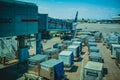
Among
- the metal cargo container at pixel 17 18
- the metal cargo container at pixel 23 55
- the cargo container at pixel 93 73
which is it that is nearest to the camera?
the cargo container at pixel 93 73

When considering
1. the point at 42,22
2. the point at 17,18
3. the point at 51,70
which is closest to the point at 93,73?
the point at 51,70

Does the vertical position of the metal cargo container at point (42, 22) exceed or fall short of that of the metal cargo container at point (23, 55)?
it exceeds it

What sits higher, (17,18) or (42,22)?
(17,18)

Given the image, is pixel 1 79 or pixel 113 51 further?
pixel 113 51

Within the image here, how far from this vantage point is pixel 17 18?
1733 cm

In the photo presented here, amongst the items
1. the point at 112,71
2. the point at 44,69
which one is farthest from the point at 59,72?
the point at 112,71

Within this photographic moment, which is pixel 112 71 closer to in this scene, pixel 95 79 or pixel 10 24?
pixel 95 79

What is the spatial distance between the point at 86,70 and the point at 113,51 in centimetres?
1150

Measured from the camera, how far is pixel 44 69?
1342 centimetres

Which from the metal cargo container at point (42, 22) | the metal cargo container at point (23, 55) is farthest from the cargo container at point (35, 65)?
the metal cargo container at point (42, 22)

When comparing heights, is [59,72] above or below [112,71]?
above

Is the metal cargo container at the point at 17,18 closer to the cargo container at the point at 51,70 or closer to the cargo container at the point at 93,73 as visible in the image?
the cargo container at the point at 51,70

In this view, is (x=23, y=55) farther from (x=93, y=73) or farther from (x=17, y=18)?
(x=93, y=73)

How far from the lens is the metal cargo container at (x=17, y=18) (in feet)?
50.8
